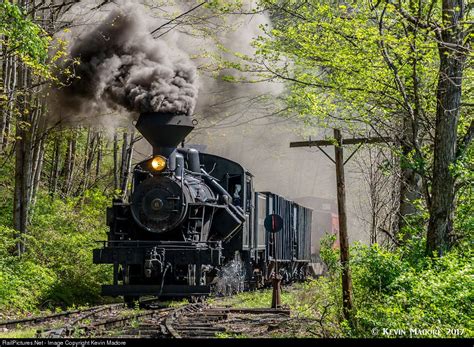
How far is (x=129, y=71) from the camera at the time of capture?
13375mm

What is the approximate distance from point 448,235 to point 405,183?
12.1 ft

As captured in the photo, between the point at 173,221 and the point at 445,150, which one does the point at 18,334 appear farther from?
the point at 445,150

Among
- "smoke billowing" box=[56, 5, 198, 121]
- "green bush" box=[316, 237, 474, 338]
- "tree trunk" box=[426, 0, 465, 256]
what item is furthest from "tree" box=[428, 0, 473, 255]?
"smoke billowing" box=[56, 5, 198, 121]

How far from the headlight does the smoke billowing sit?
90 centimetres

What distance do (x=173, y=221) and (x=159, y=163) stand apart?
1107mm

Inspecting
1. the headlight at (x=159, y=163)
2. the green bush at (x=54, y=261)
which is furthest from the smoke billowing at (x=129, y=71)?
the green bush at (x=54, y=261)

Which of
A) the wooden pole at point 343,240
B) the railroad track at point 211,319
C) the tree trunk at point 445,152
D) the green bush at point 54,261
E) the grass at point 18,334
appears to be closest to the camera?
the grass at point 18,334

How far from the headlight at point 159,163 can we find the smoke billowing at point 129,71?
90cm

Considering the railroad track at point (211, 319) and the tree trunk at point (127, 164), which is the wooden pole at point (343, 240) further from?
the tree trunk at point (127, 164)

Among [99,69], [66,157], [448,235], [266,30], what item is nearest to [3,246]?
[99,69]

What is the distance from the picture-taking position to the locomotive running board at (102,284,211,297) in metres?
11.7

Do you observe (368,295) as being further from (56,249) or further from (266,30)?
(56,249)

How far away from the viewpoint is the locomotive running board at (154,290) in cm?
1167

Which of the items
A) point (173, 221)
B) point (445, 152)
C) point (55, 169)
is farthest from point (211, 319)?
point (55, 169)
